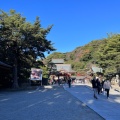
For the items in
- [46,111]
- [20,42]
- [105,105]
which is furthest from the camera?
[20,42]

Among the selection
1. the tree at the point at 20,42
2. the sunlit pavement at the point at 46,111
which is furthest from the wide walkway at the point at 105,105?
the tree at the point at 20,42

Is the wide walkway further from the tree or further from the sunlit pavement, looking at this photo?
the tree

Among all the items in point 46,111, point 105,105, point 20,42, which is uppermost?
point 20,42

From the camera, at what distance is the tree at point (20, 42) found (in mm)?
38688

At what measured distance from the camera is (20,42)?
38.4m

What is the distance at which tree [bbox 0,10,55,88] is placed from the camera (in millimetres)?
38688

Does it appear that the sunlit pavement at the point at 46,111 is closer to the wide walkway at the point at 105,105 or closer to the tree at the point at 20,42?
the wide walkway at the point at 105,105

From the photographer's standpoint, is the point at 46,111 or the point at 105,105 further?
the point at 105,105

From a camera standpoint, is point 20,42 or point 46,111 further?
point 20,42

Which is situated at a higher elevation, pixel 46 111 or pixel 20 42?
pixel 20 42

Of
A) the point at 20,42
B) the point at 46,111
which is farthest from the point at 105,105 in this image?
the point at 20,42

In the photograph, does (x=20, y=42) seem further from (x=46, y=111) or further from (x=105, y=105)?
(x=46, y=111)

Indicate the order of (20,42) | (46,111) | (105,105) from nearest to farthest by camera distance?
(46,111) → (105,105) → (20,42)

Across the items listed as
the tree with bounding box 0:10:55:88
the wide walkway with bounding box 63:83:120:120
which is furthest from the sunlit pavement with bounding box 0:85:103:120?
the tree with bounding box 0:10:55:88
